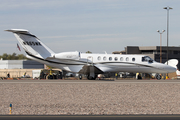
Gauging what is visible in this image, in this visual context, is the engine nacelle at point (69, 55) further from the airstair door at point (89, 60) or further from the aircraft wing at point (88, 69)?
the aircraft wing at point (88, 69)

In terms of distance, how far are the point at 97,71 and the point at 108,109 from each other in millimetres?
17045

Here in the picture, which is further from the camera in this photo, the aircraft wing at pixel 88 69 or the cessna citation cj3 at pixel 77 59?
the cessna citation cj3 at pixel 77 59

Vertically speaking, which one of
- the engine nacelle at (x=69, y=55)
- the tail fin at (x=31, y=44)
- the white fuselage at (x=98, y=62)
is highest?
the tail fin at (x=31, y=44)

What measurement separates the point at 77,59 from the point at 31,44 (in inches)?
226

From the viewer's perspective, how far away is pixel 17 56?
131m

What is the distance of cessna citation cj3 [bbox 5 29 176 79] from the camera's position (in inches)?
1152

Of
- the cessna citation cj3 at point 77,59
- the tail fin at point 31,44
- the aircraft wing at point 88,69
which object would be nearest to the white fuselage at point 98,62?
the cessna citation cj3 at point 77,59

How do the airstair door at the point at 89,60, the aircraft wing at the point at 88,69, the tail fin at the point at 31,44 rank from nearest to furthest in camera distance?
the aircraft wing at the point at 88,69 → the airstair door at the point at 89,60 → the tail fin at the point at 31,44

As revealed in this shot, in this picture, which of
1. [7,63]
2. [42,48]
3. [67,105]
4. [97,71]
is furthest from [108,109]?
[7,63]

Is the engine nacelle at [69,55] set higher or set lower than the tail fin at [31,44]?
lower

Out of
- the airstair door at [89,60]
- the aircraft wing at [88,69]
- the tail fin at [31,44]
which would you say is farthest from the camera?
the tail fin at [31,44]

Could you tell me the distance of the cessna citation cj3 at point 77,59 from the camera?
29266 millimetres

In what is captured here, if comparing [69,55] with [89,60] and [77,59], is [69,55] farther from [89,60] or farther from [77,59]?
[89,60]

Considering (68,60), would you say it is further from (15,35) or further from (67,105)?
(67,105)
